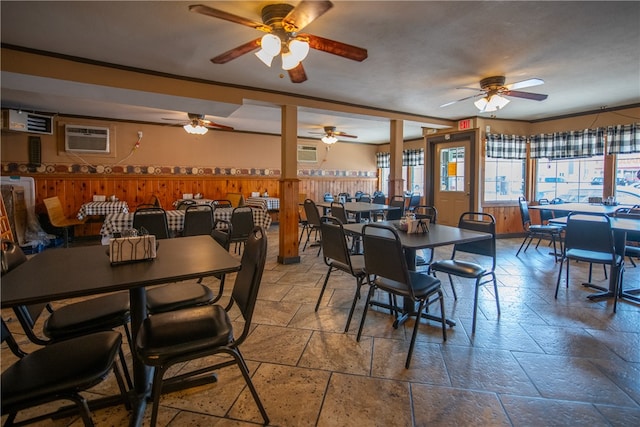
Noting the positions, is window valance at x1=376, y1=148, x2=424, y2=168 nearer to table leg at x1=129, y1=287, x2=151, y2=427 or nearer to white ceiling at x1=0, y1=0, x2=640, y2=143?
white ceiling at x1=0, y1=0, x2=640, y2=143

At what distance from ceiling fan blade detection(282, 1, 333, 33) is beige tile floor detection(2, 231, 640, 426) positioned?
213 centimetres

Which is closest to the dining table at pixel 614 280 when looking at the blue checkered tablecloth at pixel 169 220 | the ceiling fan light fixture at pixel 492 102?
the ceiling fan light fixture at pixel 492 102

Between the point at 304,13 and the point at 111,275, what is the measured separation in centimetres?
176

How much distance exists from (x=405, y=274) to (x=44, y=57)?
3818mm

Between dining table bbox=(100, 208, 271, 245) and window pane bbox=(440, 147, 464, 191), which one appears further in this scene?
window pane bbox=(440, 147, 464, 191)

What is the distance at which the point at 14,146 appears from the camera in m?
5.61

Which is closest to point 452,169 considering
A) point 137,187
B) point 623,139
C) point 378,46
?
point 623,139

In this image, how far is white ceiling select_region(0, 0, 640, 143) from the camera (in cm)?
A: 241

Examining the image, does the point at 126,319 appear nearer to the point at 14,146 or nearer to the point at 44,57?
the point at 44,57

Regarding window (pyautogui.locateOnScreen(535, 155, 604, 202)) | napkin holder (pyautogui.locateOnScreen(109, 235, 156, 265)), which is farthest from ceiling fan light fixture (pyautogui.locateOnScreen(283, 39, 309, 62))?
window (pyautogui.locateOnScreen(535, 155, 604, 202))

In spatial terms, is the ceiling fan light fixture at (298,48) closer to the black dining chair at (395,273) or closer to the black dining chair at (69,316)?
the black dining chair at (395,273)

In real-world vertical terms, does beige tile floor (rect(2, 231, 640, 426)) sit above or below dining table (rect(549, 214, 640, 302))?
below

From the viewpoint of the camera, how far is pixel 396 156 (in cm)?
569

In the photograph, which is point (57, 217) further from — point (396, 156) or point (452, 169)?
point (452, 169)
